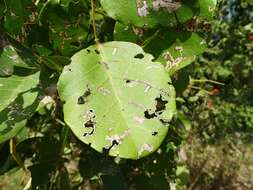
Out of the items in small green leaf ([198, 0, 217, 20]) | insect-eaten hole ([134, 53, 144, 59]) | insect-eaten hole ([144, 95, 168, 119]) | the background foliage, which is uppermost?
small green leaf ([198, 0, 217, 20])

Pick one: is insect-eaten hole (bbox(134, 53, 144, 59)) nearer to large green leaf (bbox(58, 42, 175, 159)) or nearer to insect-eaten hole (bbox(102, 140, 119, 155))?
large green leaf (bbox(58, 42, 175, 159))

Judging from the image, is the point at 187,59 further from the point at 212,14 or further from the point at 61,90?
the point at 61,90

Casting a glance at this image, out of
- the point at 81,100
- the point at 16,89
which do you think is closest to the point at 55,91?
the point at 16,89

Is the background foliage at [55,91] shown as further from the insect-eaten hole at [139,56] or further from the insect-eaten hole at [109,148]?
the insect-eaten hole at [109,148]

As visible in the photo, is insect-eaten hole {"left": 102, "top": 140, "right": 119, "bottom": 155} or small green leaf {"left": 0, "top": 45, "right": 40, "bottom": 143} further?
small green leaf {"left": 0, "top": 45, "right": 40, "bottom": 143}

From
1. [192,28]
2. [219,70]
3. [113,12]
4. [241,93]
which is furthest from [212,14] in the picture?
[241,93]

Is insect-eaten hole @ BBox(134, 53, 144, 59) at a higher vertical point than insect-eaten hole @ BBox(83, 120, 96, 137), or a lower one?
higher

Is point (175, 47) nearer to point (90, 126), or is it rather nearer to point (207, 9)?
point (207, 9)

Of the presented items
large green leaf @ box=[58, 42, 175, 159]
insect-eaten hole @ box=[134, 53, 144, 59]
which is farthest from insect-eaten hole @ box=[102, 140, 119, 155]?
insect-eaten hole @ box=[134, 53, 144, 59]

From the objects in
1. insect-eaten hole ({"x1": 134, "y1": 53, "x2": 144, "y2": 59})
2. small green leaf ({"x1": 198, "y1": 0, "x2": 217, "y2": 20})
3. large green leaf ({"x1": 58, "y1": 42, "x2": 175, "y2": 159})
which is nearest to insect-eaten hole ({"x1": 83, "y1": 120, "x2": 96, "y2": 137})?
large green leaf ({"x1": 58, "y1": 42, "x2": 175, "y2": 159})
